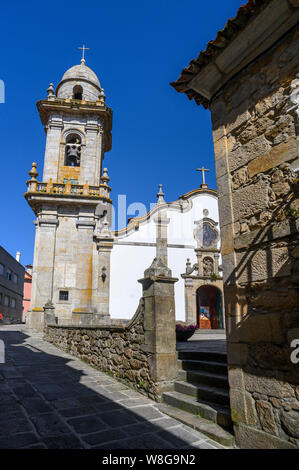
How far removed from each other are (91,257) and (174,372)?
38.3ft

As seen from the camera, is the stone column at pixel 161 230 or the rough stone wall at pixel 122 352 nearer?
the rough stone wall at pixel 122 352

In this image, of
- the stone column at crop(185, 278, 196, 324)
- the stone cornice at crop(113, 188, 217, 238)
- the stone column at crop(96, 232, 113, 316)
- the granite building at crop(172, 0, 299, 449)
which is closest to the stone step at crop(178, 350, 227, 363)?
the granite building at crop(172, 0, 299, 449)

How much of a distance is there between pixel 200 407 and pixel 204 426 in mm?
344

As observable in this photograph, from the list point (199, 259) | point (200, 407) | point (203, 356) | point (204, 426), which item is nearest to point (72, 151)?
point (199, 259)

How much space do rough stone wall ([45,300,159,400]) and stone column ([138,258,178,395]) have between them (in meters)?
0.14

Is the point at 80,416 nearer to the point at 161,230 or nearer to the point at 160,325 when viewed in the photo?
the point at 160,325

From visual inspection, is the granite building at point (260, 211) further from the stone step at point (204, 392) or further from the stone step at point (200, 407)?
the stone step at point (204, 392)

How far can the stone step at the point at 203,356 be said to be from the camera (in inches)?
180

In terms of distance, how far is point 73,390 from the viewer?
4949 mm

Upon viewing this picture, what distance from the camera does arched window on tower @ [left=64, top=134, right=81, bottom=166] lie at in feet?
57.8

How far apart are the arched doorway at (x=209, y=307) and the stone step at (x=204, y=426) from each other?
13.0m

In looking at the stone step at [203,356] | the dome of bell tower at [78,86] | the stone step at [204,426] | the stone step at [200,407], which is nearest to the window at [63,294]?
the stone step at [203,356]

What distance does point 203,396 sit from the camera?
3994 mm

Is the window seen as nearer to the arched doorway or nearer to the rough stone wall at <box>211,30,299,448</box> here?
the arched doorway
